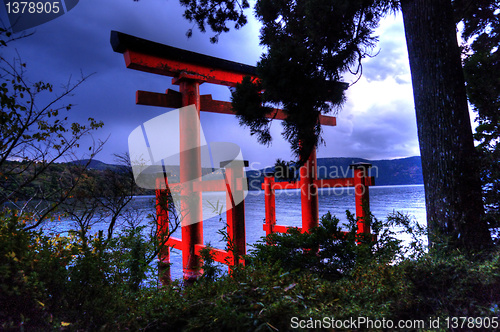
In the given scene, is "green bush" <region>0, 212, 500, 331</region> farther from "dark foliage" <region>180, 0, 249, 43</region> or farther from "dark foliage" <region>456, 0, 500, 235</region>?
"dark foliage" <region>180, 0, 249, 43</region>

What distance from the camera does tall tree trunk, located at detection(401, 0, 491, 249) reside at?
2.86 m

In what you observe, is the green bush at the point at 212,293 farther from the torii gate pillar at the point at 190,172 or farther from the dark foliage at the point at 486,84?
the torii gate pillar at the point at 190,172

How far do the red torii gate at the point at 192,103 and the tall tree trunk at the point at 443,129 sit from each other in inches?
75.6

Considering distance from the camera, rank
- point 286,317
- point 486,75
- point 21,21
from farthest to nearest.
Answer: point 486,75 → point 21,21 → point 286,317

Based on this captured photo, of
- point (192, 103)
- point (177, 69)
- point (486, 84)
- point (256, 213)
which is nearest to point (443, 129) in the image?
point (486, 84)

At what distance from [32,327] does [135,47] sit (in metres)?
3.98

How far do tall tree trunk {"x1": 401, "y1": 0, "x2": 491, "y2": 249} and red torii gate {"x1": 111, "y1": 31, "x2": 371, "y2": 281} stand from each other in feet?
6.30

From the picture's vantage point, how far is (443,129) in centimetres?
300

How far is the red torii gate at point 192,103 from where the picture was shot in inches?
175

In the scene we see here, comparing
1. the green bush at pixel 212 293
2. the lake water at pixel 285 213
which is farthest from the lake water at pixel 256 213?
the green bush at pixel 212 293

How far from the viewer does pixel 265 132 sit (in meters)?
4.25

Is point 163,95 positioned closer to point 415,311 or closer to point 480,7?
point 415,311

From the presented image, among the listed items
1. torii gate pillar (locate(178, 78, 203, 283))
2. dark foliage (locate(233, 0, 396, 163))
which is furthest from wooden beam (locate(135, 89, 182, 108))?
dark foliage (locate(233, 0, 396, 163))

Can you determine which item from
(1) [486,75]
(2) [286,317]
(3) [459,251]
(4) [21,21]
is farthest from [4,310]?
(1) [486,75]
